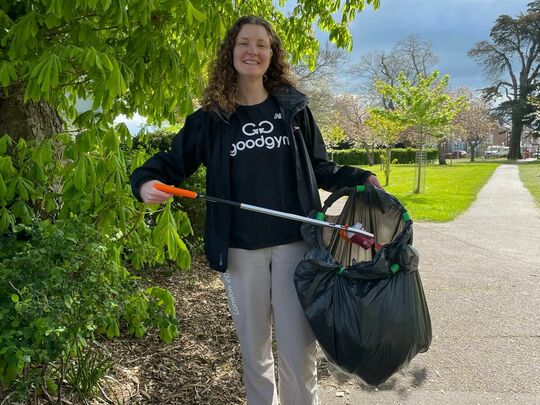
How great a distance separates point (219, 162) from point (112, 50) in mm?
685

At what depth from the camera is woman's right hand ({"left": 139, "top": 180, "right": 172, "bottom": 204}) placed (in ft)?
7.31

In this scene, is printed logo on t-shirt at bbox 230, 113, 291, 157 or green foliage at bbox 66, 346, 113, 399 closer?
printed logo on t-shirt at bbox 230, 113, 291, 157

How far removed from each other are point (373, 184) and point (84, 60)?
4.55ft

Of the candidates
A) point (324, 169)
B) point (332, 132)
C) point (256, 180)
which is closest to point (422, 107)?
point (324, 169)

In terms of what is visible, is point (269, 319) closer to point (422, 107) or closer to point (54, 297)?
point (54, 297)

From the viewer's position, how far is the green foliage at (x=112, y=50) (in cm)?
204

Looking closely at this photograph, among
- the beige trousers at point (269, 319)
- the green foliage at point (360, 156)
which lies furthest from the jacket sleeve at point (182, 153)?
the green foliage at point (360, 156)

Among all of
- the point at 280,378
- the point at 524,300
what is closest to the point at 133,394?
the point at 280,378

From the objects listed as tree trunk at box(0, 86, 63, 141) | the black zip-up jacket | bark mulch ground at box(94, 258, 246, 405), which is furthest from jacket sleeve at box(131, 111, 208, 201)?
bark mulch ground at box(94, 258, 246, 405)

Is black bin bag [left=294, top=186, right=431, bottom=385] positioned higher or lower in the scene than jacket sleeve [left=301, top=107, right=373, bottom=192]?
lower

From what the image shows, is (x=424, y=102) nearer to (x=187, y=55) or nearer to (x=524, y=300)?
(x=524, y=300)

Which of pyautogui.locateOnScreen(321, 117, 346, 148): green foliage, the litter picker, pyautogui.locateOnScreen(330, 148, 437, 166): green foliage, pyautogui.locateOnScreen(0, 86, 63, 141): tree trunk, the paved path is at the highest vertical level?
pyautogui.locateOnScreen(321, 117, 346, 148): green foliage

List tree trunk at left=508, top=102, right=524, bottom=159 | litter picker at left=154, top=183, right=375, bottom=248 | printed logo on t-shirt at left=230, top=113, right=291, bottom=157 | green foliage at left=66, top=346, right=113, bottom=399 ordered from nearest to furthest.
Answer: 1. litter picker at left=154, top=183, right=375, bottom=248
2. printed logo on t-shirt at left=230, top=113, right=291, bottom=157
3. green foliage at left=66, top=346, right=113, bottom=399
4. tree trunk at left=508, top=102, right=524, bottom=159

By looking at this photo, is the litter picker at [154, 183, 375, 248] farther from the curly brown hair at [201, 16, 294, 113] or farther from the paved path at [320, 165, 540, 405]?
the paved path at [320, 165, 540, 405]
